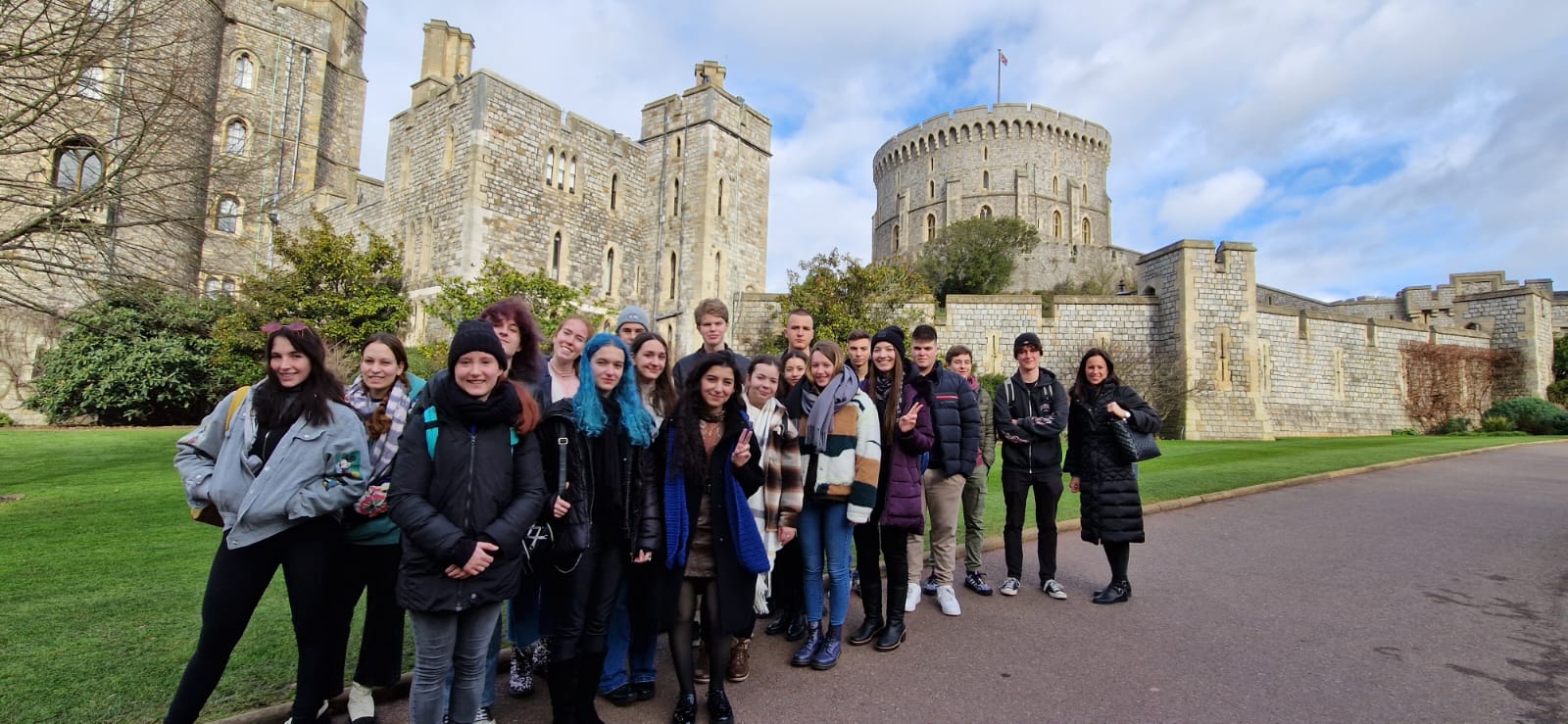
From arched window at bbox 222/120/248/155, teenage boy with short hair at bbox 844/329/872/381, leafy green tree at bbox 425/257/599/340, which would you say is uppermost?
arched window at bbox 222/120/248/155

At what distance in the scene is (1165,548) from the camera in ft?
22.4

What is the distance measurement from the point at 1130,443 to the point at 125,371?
2528 centimetres

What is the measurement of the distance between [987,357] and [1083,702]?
770 inches

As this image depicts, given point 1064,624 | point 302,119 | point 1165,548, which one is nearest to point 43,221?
point 1064,624

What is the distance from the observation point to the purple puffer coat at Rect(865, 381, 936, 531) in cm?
442

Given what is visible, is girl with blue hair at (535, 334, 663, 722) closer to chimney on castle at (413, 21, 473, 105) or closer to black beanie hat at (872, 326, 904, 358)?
black beanie hat at (872, 326, 904, 358)

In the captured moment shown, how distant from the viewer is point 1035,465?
5473mm

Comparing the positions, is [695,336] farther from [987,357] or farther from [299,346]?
[299,346]

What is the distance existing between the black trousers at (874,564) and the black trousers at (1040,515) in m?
1.40

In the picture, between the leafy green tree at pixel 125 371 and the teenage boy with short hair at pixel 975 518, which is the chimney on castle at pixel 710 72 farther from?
the teenage boy with short hair at pixel 975 518

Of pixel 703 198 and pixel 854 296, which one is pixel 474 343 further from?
pixel 703 198

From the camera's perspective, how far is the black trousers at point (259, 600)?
2.86 m

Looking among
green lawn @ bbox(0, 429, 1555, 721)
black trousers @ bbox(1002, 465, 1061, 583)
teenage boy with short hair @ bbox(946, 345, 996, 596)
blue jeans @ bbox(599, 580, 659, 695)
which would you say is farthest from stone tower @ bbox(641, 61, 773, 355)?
blue jeans @ bbox(599, 580, 659, 695)

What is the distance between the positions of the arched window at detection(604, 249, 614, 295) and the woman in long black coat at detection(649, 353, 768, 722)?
23.2m
